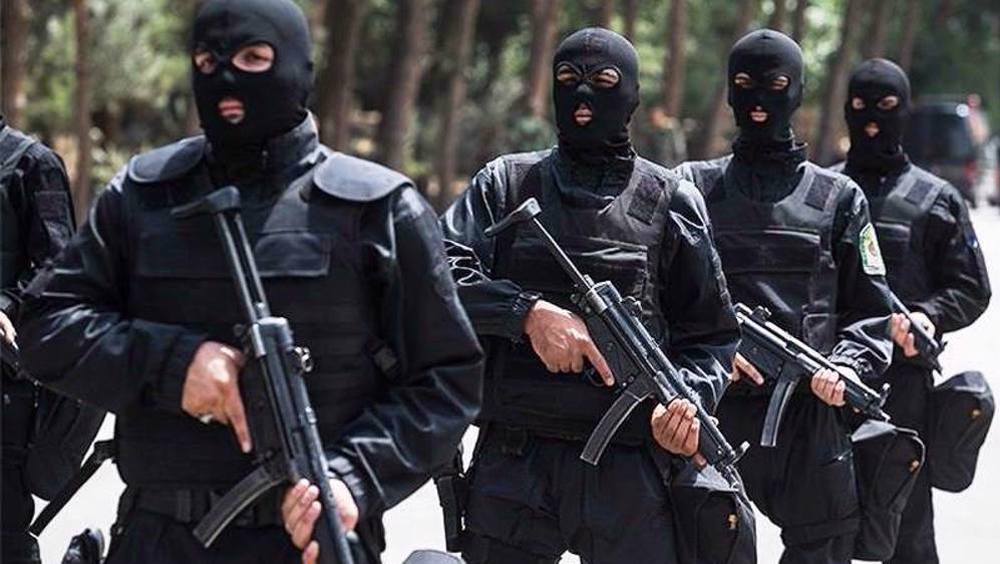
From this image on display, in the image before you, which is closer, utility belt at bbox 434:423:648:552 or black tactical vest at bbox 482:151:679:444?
black tactical vest at bbox 482:151:679:444

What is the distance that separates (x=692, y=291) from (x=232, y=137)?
1.86m

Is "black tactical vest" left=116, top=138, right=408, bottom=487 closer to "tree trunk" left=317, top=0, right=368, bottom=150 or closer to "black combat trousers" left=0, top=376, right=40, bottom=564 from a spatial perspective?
"black combat trousers" left=0, top=376, right=40, bottom=564

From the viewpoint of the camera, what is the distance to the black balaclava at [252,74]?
12.6 feet

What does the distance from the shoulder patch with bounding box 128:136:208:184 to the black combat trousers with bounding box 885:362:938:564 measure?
13.4 feet

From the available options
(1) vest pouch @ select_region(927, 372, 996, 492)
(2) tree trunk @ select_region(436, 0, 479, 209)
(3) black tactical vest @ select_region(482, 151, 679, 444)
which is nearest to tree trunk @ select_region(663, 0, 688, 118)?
(2) tree trunk @ select_region(436, 0, 479, 209)

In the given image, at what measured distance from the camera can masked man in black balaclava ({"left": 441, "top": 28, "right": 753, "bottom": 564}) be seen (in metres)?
5.33

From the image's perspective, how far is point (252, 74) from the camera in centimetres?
383

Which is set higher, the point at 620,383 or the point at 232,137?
the point at 232,137

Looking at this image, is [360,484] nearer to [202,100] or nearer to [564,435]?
[202,100]

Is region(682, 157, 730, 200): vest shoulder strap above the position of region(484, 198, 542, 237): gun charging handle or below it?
below

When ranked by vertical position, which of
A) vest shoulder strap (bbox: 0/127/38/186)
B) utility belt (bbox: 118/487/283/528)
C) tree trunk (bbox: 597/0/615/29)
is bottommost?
tree trunk (bbox: 597/0/615/29)

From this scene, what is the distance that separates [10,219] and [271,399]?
8.21 ft

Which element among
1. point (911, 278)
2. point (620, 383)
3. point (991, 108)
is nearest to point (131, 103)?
point (911, 278)

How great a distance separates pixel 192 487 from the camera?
152 inches
